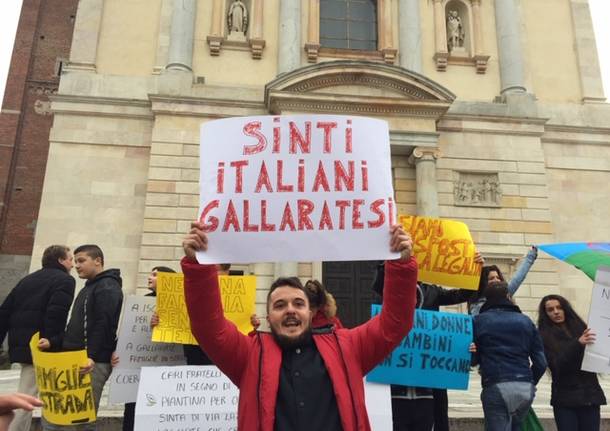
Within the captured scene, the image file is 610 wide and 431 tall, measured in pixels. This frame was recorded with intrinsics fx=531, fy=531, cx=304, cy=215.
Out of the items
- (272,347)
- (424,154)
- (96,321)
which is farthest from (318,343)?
(424,154)

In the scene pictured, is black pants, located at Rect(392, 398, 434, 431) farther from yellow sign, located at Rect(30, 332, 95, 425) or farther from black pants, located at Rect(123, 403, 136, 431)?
yellow sign, located at Rect(30, 332, 95, 425)

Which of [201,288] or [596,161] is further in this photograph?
[596,161]

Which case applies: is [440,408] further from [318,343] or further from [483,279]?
[318,343]

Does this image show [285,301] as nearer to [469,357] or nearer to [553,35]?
[469,357]

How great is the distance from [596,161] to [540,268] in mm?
4143

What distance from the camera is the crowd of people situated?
2.47 m

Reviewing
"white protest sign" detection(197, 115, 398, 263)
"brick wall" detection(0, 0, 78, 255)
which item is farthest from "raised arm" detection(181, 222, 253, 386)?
"brick wall" detection(0, 0, 78, 255)

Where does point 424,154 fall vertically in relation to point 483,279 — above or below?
above

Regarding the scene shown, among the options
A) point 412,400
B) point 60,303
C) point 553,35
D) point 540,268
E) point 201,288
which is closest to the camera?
point 201,288

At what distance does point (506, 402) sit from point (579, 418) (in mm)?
800

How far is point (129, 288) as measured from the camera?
1340 centimetres

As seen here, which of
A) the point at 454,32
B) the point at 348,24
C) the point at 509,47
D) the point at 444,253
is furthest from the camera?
the point at 348,24

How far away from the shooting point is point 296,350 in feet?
8.52

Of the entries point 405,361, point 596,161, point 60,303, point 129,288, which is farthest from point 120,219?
point 596,161
